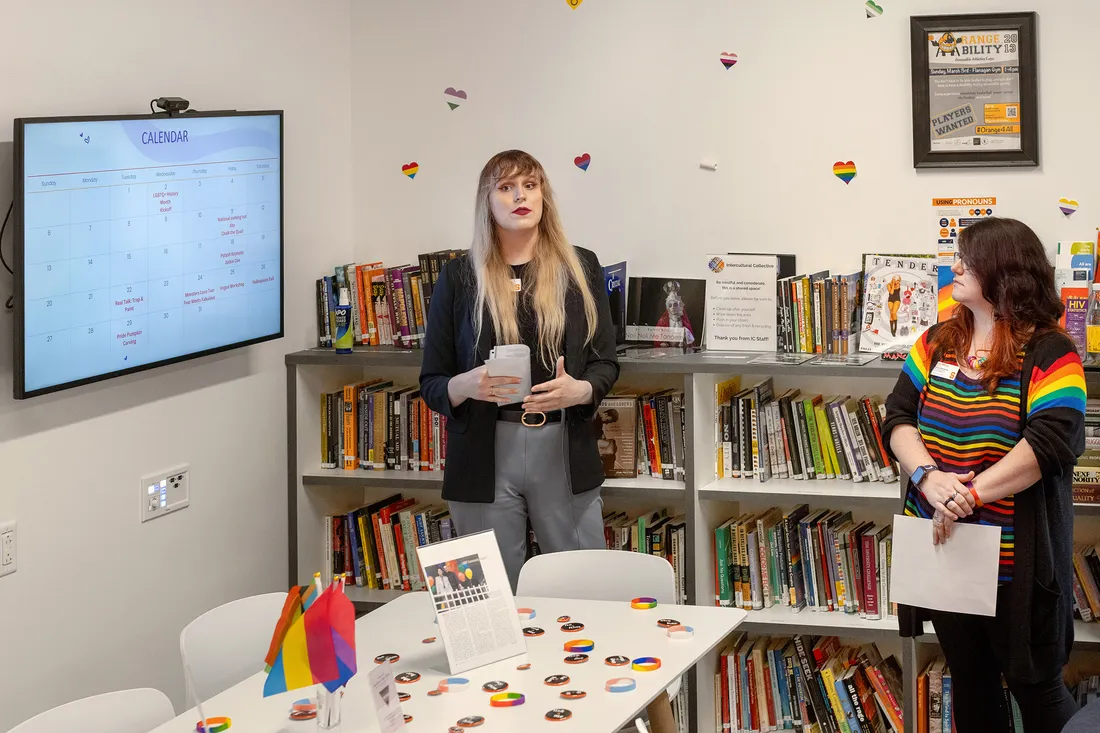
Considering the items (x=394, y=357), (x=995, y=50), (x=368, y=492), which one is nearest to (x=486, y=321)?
(x=394, y=357)

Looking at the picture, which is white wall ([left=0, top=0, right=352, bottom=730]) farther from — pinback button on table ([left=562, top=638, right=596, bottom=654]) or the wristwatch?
the wristwatch

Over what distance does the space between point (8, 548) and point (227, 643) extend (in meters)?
0.63

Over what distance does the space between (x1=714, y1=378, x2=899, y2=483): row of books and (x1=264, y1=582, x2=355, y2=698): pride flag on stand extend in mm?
2122

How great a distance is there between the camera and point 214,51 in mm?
3629

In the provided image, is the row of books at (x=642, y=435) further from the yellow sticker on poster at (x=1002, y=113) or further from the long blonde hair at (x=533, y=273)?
the yellow sticker on poster at (x=1002, y=113)

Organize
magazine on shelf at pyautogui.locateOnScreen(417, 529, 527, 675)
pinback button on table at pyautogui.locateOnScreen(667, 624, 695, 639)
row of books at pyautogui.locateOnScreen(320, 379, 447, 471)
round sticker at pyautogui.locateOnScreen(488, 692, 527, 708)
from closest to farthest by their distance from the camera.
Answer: round sticker at pyautogui.locateOnScreen(488, 692, 527, 708) → magazine on shelf at pyautogui.locateOnScreen(417, 529, 527, 675) → pinback button on table at pyautogui.locateOnScreen(667, 624, 695, 639) → row of books at pyautogui.locateOnScreen(320, 379, 447, 471)

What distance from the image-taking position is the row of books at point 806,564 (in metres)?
3.70

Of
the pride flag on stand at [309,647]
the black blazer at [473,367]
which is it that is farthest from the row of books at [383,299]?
the pride flag on stand at [309,647]

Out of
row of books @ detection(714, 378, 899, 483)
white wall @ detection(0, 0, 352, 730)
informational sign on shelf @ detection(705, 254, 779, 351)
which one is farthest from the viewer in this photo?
informational sign on shelf @ detection(705, 254, 779, 351)

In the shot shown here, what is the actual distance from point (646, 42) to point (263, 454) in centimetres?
190

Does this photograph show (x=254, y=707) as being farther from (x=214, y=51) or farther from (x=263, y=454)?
(x=214, y=51)

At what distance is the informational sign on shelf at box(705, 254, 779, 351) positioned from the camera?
3.84 metres

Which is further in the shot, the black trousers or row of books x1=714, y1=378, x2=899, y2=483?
row of books x1=714, y1=378, x2=899, y2=483

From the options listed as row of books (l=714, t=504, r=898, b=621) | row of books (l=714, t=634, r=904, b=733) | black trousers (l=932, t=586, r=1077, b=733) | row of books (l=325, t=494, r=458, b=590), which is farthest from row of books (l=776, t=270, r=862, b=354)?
row of books (l=325, t=494, r=458, b=590)
